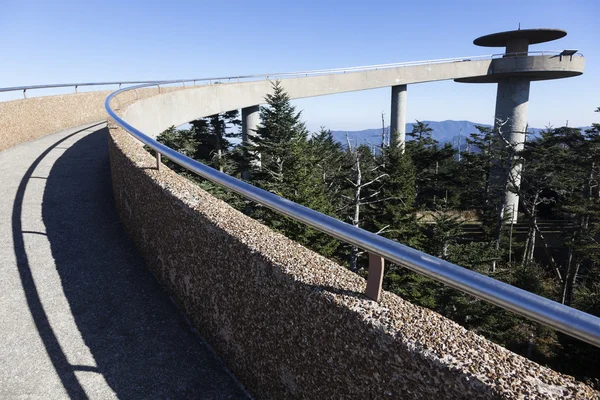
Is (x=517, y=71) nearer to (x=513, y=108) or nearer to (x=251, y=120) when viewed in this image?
(x=513, y=108)

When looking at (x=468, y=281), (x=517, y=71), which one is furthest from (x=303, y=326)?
(x=517, y=71)

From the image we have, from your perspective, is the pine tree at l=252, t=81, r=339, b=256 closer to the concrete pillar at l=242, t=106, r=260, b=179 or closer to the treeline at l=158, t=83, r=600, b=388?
the treeline at l=158, t=83, r=600, b=388

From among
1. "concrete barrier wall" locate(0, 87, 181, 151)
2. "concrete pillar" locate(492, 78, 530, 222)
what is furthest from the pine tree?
"concrete pillar" locate(492, 78, 530, 222)

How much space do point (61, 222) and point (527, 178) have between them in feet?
135

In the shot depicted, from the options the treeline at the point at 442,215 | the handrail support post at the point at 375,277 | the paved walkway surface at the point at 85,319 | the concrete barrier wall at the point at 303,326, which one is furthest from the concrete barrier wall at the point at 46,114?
the handrail support post at the point at 375,277

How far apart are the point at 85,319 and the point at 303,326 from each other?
7.88ft

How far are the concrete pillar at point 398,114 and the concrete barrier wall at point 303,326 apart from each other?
3639 centimetres

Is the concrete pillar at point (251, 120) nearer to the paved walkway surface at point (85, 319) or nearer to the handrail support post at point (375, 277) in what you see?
the paved walkway surface at point (85, 319)

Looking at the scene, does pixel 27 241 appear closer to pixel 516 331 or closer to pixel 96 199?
pixel 96 199

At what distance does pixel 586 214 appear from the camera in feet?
95.3

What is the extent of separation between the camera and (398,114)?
128 ft

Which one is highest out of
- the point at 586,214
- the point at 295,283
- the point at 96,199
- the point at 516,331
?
the point at 295,283

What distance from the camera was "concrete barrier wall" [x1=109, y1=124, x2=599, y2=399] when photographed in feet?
5.56

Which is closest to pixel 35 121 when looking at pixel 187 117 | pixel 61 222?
pixel 187 117
